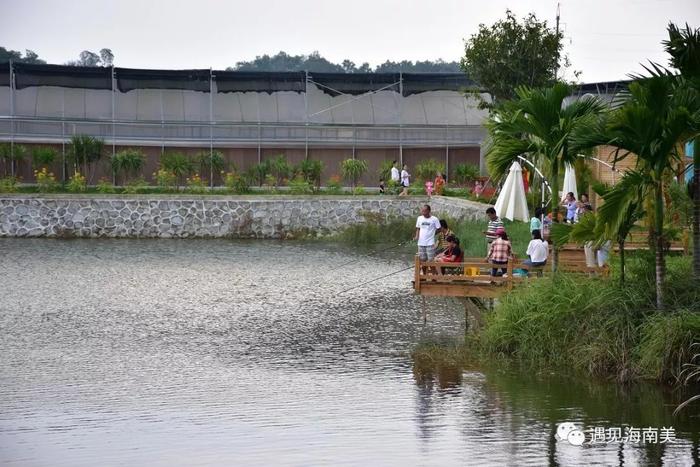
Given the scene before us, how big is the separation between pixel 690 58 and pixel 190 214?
2675 centimetres

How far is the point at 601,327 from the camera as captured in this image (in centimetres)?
1488

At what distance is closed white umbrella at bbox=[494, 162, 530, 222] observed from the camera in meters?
26.8

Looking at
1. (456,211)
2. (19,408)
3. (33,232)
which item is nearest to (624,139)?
(19,408)

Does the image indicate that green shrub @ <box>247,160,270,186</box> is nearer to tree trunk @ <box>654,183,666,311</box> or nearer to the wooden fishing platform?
the wooden fishing platform

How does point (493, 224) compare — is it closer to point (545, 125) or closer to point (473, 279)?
point (473, 279)

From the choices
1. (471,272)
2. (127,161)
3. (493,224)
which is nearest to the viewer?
(471,272)

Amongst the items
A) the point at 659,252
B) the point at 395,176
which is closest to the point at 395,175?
the point at 395,176

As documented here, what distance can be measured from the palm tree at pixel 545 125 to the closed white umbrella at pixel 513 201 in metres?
9.18

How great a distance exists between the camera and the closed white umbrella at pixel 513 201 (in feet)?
88.0

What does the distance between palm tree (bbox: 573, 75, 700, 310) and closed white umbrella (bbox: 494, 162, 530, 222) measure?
11691 millimetres

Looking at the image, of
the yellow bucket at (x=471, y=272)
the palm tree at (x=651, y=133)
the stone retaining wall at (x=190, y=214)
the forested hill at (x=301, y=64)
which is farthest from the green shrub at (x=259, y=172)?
the forested hill at (x=301, y=64)

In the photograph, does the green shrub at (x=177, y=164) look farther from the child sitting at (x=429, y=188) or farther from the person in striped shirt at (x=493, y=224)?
the person in striped shirt at (x=493, y=224)

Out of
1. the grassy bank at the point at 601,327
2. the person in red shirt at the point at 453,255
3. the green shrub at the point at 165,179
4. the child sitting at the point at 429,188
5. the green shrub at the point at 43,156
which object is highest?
the green shrub at the point at 43,156

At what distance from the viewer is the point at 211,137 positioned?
1829 inches
